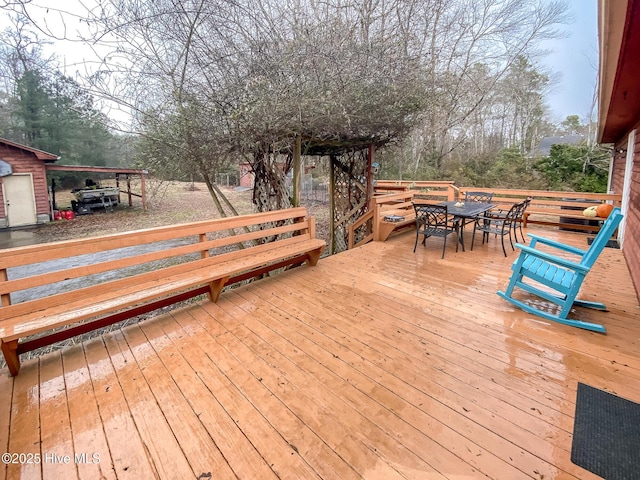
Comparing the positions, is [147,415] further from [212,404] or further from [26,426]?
[26,426]

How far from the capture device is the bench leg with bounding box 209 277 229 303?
2961mm

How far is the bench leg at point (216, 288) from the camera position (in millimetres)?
2961

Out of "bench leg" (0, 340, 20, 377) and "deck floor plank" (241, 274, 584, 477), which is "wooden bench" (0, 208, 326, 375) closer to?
"bench leg" (0, 340, 20, 377)

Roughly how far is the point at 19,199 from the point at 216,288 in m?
11.5

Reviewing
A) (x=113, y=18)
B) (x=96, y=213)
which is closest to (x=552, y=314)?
(x=113, y=18)

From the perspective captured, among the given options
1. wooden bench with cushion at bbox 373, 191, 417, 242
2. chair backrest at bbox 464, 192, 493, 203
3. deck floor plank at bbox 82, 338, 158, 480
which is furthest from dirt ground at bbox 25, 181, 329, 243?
deck floor plank at bbox 82, 338, 158, 480

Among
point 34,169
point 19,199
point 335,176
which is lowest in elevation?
point 19,199

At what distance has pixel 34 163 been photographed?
10383mm

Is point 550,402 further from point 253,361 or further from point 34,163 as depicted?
point 34,163

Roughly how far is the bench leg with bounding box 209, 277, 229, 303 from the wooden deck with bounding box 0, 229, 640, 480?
0.10 metres

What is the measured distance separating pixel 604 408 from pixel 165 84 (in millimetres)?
4808

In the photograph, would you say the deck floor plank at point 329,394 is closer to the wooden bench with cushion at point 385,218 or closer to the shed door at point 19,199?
the wooden bench with cushion at point 385,218

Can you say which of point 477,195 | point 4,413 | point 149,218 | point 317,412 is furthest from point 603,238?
point 149,218

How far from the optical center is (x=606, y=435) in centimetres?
153
